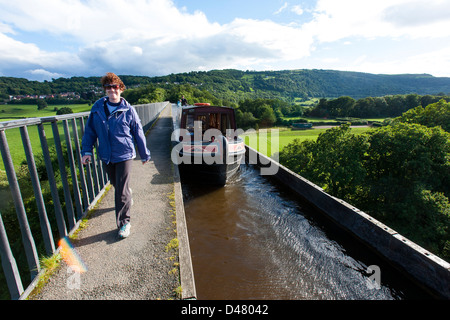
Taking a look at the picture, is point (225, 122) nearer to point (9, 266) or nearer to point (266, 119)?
point (9, 266)

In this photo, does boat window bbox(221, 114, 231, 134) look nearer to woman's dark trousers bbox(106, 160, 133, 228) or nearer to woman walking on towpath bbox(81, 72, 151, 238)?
woman walking on towpath bbox(81, 72, 151, 238)

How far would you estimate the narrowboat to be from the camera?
8.43 m

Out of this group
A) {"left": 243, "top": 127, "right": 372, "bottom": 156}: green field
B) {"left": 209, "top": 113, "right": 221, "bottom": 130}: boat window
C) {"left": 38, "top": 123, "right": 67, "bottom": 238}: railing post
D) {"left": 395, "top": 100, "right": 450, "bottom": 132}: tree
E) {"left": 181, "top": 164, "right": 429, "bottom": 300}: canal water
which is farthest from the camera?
{"left": 243, "top": 127, "right": 372, "bottom": 156}: green field

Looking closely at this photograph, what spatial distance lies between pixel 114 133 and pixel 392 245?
596 centimetres

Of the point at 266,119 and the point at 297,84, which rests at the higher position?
the point at 297,84

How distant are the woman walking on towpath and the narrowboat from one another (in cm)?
485

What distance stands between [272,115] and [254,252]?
8494 centimetres

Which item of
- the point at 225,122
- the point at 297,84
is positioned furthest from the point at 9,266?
the point at 297,84

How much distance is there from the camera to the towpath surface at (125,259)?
2.66m

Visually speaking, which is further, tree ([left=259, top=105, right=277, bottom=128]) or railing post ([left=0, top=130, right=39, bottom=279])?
tree ([left=259, top=105, right=277, bottom=128])

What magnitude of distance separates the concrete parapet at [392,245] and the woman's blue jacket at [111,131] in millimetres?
5633

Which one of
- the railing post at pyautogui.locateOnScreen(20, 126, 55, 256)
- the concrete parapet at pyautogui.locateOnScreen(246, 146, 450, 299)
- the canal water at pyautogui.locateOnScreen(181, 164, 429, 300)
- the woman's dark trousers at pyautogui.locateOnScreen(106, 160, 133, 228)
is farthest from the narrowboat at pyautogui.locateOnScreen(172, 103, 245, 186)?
the railing post at pyautogui.locateOnScreen(20, 126, 55, 256)

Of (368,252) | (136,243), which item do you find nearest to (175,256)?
(136,243)

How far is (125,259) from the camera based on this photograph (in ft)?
10.5
